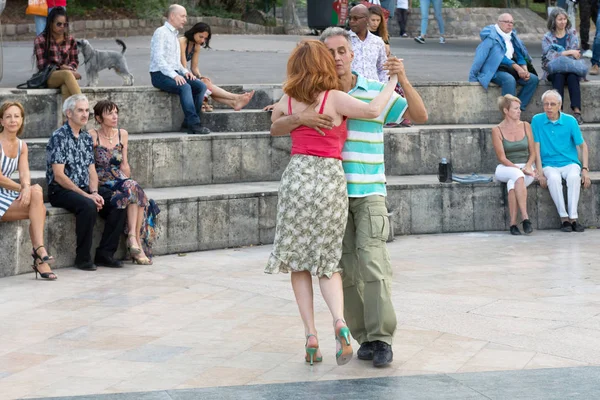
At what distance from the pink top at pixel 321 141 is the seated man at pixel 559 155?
5.64m

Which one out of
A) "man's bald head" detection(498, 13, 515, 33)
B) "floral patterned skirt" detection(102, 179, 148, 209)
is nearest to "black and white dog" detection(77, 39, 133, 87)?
"floral patterned skirt" detection(102, 179, 148, 209)

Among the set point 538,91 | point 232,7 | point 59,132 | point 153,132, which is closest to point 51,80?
point 153,132

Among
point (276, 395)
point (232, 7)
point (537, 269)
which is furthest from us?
point (232, 7)

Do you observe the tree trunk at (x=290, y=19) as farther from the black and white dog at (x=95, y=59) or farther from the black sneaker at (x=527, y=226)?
the black sneaker at (x=527, y=226)

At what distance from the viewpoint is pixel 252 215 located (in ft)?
34.2

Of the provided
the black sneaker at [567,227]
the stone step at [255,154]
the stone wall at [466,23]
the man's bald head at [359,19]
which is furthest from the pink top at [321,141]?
the stone wall at [466,23]

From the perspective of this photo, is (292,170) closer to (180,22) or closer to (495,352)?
(495,352)

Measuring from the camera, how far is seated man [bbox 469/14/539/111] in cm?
1290

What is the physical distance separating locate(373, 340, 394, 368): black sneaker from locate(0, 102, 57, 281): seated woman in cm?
344

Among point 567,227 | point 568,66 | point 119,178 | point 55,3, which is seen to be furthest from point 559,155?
point 55,3

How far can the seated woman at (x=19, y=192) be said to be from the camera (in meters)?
8.59

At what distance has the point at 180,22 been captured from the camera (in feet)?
39.0

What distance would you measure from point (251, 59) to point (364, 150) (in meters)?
11.3

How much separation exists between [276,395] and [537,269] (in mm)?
4179
